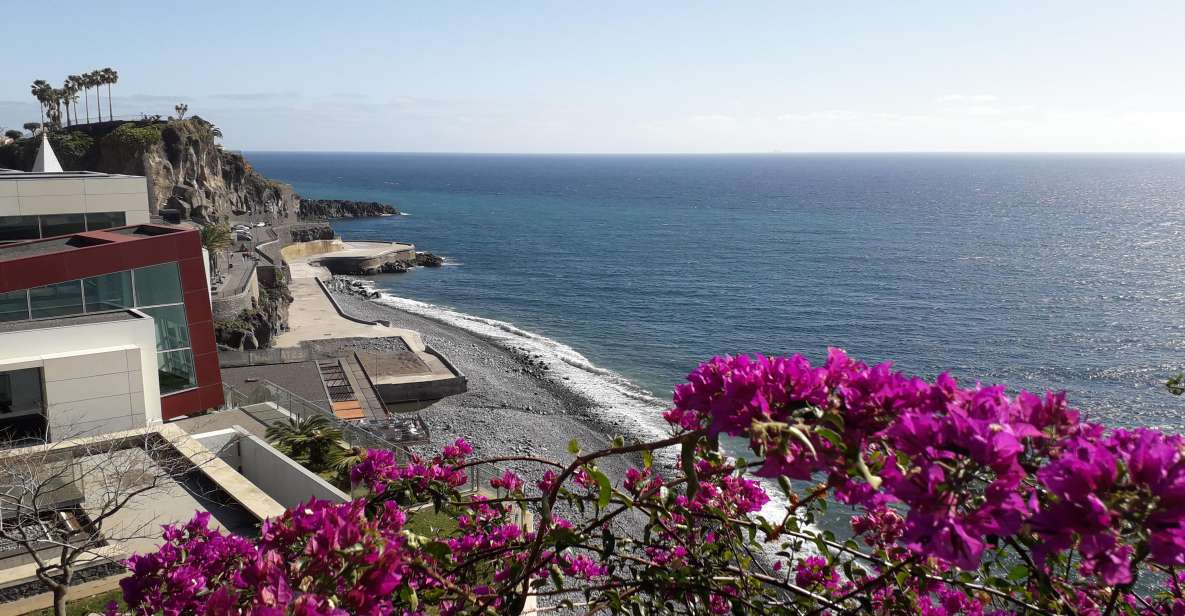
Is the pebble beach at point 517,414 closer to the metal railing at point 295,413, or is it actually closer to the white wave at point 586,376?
the white wave at point 586,376

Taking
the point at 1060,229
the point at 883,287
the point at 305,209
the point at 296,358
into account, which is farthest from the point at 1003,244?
the point at 305,209

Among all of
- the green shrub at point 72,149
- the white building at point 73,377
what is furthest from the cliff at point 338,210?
the white building at point 73,377

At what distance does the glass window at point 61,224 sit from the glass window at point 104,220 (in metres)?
0.17

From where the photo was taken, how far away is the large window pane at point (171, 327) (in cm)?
2078

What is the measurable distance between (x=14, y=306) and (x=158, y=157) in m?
61.6

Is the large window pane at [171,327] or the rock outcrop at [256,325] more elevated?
the large window pane at [171,327]

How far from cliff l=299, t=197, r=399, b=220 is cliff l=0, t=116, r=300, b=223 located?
29.3 meters

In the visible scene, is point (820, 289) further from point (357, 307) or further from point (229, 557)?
point (229, 557)

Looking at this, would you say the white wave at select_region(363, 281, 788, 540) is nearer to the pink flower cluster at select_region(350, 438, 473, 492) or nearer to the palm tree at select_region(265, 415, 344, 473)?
the palm tree at select_region(265, 415, 344, 473)

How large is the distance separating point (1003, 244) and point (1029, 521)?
335 ft

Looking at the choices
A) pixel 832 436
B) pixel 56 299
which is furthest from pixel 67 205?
pixel 832 436

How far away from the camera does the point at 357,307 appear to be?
A: 192ft

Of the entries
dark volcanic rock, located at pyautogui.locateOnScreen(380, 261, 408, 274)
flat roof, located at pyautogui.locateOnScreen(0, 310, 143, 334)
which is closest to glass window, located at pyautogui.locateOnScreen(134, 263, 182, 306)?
flat roof, located at pyautogui.locateOnScreen(0, 310, 143, 334)

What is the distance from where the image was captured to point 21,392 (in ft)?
57.3
